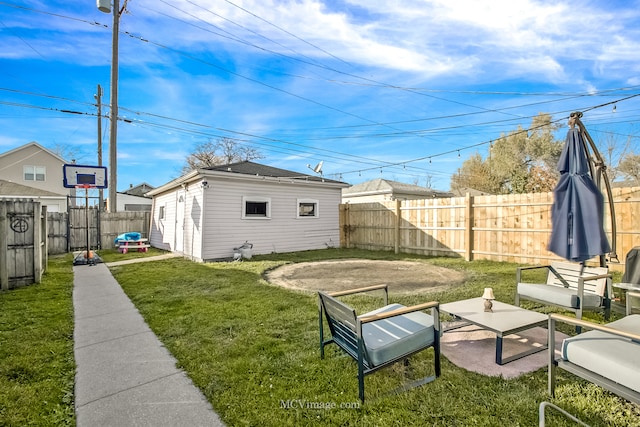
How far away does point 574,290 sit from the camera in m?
4.04

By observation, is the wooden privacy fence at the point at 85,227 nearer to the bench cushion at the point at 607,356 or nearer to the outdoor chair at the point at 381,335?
the outdoor chair at the point at 381,335

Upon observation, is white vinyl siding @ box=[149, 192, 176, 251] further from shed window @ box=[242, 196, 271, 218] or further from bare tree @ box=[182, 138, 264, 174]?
bare tree @ box=[182, 138, 264, 174]

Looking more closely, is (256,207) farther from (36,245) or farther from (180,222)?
(36,245)

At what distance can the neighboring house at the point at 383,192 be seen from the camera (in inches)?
824

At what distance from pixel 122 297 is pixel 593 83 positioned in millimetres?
15844

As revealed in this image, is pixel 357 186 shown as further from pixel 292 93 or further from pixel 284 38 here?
pixel 284 38

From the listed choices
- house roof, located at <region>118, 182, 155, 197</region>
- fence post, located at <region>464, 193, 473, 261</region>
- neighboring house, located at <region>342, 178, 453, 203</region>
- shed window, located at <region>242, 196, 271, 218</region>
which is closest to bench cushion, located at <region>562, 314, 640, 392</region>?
fence post, located at <region>464, 193, 473, 261</region>

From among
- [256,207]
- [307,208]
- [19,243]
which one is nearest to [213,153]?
[307,208]

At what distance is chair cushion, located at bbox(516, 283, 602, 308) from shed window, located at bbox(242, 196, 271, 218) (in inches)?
335

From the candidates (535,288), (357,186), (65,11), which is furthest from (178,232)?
(357,186)

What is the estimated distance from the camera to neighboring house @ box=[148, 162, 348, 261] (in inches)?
397

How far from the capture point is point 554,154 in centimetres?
2317

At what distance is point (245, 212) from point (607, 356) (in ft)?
32.7

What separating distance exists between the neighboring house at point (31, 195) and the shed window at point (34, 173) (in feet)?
9.81
